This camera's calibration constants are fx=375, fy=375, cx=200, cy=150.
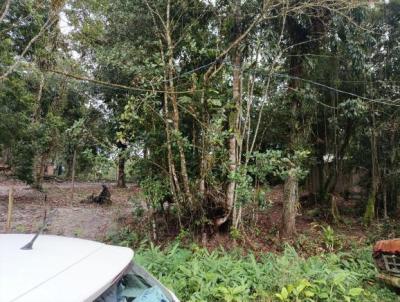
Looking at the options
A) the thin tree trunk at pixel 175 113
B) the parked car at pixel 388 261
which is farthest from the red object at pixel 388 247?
the thin tree trunk at pixel 175 113

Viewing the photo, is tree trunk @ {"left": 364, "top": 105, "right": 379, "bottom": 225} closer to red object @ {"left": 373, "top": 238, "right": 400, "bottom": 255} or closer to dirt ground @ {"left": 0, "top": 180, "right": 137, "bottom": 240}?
red object @ {"left": 373, "top": 238, "right": 400, "bottom": 255}

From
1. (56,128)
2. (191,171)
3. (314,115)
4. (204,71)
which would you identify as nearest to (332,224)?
(314,115)

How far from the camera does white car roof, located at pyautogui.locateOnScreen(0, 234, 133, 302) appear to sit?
1.38 metres

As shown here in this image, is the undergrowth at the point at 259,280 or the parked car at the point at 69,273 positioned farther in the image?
the undergrowth at the point at 259,280

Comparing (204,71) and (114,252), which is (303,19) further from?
(114,252)

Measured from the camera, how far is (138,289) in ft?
6.73

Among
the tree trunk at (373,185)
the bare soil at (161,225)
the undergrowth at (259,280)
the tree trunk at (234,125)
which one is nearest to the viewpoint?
the undergrowth at (259,280)

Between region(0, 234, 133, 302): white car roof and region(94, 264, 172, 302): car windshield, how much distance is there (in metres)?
0.12

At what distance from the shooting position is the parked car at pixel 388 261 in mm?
4934

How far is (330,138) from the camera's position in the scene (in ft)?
37.0

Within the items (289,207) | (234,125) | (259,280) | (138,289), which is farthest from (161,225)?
(138,289)

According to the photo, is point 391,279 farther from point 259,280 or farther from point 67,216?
point 67,216

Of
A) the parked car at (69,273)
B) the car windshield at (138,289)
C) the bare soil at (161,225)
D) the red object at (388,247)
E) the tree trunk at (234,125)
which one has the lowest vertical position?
the bare soil at (161,225)

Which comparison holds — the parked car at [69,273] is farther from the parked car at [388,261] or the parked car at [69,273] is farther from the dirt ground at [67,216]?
the dirt ground at [67,216]
